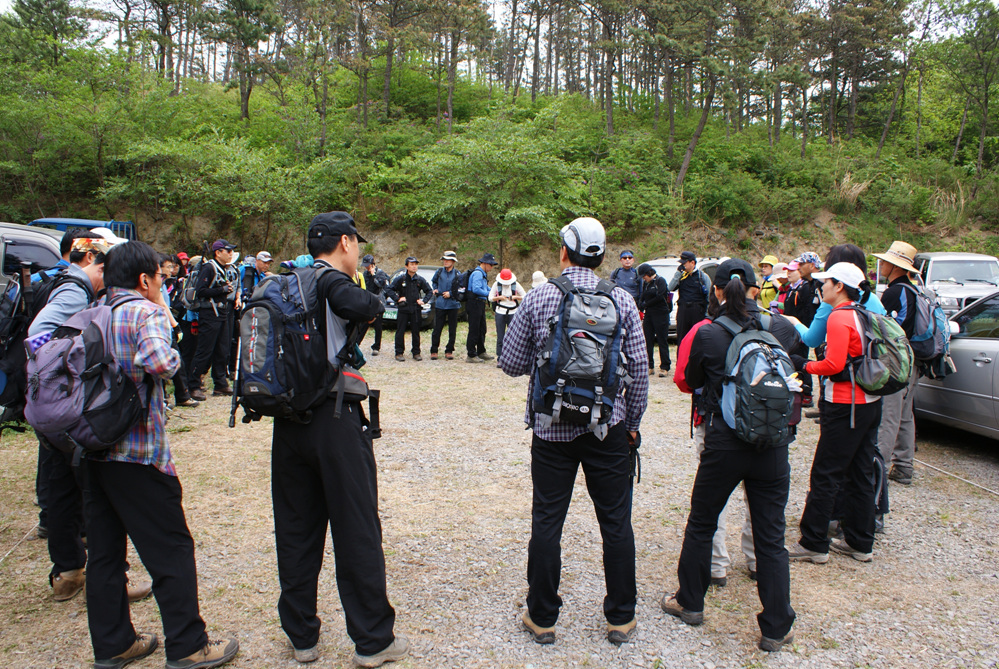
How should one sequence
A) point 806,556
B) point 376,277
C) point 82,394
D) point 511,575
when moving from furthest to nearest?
point 376,277
point 806,556
point 511,575
point 82,394

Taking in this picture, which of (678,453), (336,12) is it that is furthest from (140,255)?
(336,12)

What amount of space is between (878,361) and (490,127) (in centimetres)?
1695

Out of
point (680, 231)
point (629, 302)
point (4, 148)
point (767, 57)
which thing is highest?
point (767, 57)

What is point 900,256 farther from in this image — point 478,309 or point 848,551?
point 478,309

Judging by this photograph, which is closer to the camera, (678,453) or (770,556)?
(770,556)

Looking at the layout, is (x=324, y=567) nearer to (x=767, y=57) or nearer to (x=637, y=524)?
(x=637, y=524)

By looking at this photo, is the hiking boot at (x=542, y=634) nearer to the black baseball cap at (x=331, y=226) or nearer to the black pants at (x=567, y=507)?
the black pants at (x=567, y=507)

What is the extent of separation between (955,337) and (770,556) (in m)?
4.76

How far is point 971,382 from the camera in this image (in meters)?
5.79

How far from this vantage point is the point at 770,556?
2977 millimetres

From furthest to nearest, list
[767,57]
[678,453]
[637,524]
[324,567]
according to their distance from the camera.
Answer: [767,57]
[678,453]
[637,524]
[324,567]

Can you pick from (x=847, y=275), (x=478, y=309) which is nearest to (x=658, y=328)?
(x=478, y=309)

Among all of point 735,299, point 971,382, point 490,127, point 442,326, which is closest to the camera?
point 735,299

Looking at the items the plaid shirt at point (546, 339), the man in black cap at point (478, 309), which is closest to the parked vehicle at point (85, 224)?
the man in black cap at point (478, 309)
